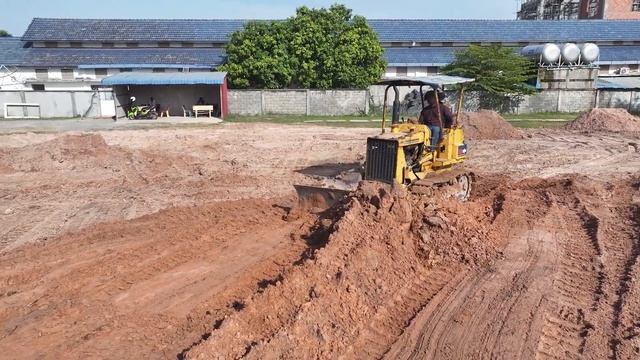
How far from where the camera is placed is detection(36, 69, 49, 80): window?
37.2 metres

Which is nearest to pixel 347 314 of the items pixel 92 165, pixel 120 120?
pixel 92 165

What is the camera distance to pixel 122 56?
125 feet

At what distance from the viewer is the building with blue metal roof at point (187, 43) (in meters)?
36.9

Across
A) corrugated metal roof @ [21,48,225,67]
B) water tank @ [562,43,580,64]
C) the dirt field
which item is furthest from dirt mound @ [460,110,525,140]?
corrugated metal roof @ [21,48,225,67]

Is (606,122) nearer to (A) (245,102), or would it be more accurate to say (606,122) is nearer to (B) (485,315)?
(A) (245,102)

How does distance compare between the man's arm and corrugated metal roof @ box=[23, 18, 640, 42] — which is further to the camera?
corrugated metal roof @ box=[23, 18, 640, 42]

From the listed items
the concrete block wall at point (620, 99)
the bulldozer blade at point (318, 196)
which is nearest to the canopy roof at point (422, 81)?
the bulldozer blade at point (318, 196)

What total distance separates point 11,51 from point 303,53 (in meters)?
23.7

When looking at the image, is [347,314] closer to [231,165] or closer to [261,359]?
[261,359]

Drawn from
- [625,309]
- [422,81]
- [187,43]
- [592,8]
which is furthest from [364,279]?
[592,8]

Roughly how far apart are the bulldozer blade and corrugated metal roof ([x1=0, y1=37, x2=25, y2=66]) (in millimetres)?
35992

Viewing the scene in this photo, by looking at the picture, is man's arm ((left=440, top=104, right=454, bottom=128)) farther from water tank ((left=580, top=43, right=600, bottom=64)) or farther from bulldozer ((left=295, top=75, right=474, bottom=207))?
water tank ((left=580, top=43, right=600, bottom=64))

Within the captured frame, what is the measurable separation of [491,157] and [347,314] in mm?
12150

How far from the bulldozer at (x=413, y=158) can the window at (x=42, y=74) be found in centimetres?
3491
